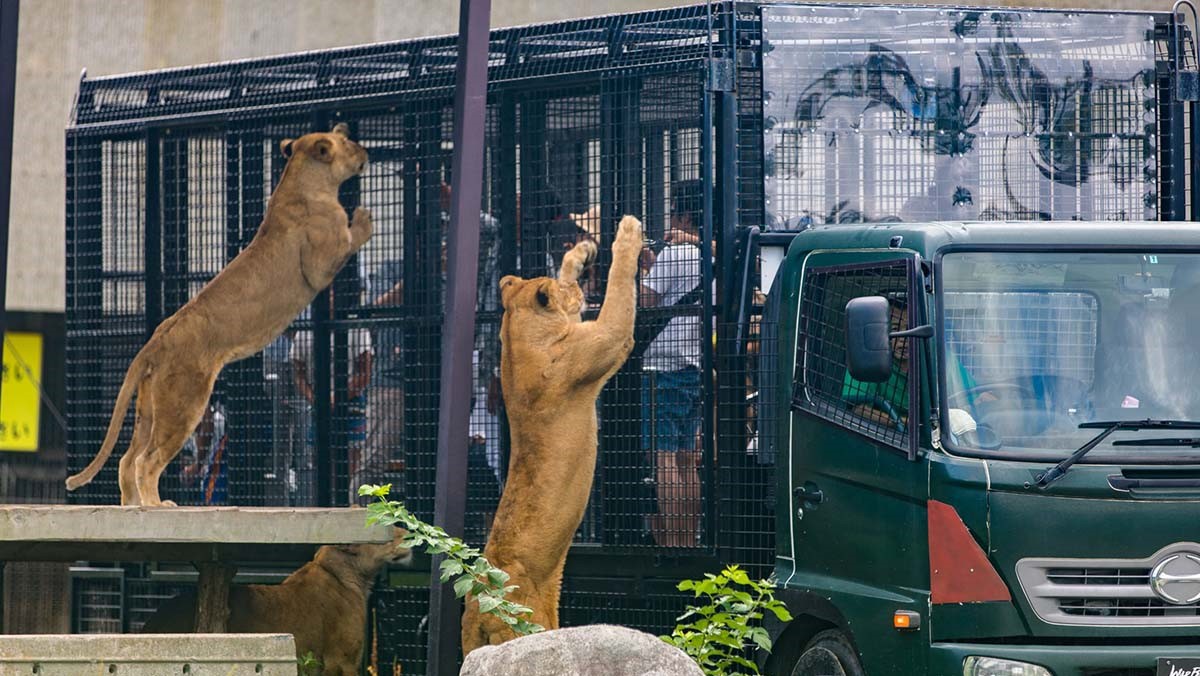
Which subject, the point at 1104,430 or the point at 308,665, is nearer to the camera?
the point at 1104,430

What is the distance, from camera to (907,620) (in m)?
7.09

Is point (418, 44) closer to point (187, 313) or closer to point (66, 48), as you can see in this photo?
point (187, 313)

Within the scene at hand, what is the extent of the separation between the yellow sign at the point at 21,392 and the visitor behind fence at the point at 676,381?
9.70 meters

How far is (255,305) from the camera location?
440 inches

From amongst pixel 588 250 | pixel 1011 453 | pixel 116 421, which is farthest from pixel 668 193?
pixel 116 421

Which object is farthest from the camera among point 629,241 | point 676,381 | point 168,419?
point 168,419

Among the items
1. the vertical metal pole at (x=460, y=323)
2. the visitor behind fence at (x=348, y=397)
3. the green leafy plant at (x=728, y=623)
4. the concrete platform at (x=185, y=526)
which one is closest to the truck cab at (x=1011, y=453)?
the green leafy plant at (x=728, y=623)

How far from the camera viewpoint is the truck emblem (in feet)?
22.6

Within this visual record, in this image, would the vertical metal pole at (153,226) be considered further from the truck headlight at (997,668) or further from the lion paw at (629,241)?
the truck headlight at (997,668)

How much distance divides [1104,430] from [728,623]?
74.9 inches

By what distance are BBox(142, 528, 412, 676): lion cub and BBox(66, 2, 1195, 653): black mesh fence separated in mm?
156

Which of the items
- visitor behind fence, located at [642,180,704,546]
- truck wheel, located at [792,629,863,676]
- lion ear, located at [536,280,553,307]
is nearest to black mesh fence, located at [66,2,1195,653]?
visitor behind fence, located at [642,180,704,546]

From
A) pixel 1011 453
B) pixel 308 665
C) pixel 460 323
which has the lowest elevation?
pixel 308 665

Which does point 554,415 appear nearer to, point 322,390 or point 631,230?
point 631,230
